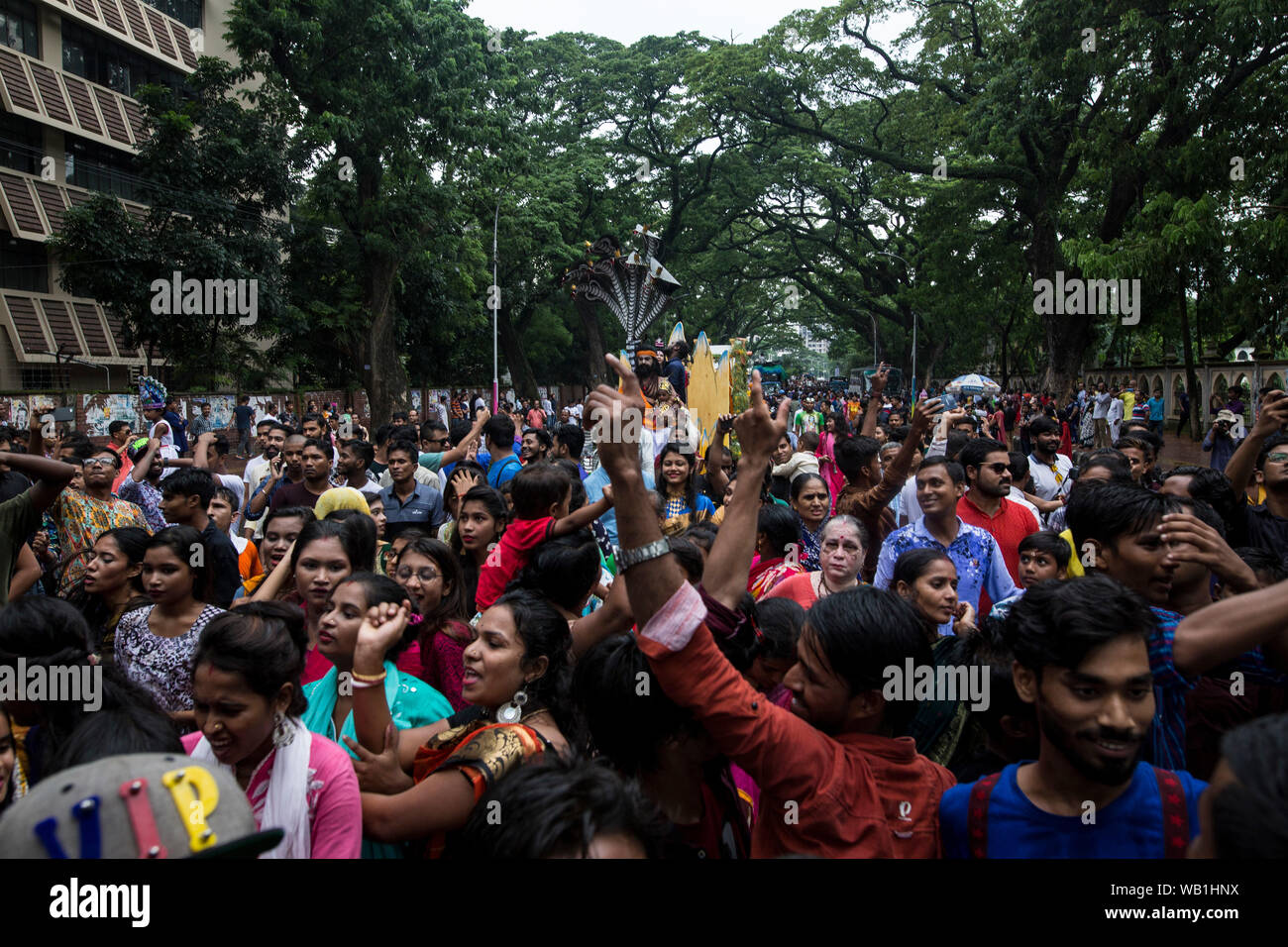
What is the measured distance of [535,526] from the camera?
3803 millimetres

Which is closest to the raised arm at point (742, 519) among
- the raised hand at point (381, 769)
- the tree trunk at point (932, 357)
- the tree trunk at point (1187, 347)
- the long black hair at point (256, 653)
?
the raised hand at point (381, 769)

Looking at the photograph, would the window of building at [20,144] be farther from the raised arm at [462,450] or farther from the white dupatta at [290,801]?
the white dupatta at [290,801]

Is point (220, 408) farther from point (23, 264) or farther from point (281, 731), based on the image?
point (281, 731)

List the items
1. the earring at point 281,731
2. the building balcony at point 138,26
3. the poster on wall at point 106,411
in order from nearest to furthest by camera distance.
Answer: the earring at point 281,731
the poster on wall at point 106,411
the building balcony at point 138,26

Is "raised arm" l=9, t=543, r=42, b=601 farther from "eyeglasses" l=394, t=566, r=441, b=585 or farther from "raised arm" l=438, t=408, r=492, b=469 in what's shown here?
"raised arm" l=438, t=408, r=492, b=469

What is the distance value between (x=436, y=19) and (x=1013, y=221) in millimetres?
14747

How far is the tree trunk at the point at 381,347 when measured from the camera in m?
21.2

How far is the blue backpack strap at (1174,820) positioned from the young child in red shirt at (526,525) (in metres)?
2.33

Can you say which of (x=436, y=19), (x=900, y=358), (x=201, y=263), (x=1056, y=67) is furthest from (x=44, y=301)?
(x=900, y=358)

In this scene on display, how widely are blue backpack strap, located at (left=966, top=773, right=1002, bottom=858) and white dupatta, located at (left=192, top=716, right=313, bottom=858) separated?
55.7 inches

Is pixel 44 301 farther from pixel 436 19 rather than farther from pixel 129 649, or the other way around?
pixel 129 649

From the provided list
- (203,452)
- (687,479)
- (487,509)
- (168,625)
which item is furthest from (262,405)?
(168,625)

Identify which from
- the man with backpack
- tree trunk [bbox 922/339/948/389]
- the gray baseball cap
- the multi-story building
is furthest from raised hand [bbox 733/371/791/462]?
tree trunk [bbox 922/339/948/389]

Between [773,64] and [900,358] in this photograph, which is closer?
[773,64]
